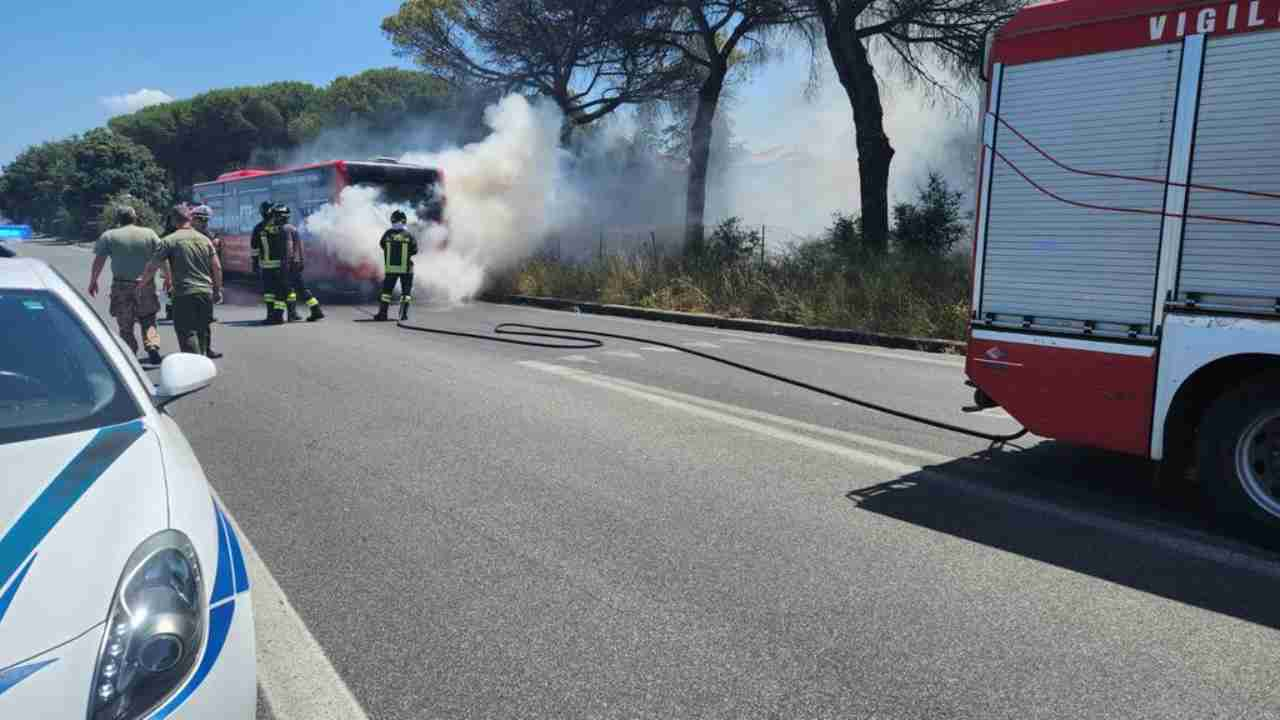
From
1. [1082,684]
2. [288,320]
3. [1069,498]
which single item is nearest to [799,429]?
[1069,498]

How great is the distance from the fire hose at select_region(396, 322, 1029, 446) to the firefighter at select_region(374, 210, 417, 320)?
90 centimetres

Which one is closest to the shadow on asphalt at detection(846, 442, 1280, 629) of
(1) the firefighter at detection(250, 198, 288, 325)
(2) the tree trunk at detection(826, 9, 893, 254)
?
(2) the tree trunk at detection(826, 9, 893, 254)

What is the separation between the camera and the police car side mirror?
3.42 meters

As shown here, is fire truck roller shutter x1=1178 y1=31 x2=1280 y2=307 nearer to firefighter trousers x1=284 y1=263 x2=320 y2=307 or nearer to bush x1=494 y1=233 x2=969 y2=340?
bush x1=494 y1=233 x2=969 y2=340

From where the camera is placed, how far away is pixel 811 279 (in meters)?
15.3

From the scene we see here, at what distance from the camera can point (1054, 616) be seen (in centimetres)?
371

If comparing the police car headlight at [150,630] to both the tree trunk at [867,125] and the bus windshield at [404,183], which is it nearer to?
the tree trunk at [867,125]

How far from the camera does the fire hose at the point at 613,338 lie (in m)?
6.89

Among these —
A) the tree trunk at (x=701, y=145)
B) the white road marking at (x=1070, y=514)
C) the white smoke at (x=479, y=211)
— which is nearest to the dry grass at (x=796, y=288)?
the white smoke at (x=479, y=211)

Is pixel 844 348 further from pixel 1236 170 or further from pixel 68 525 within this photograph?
pixel 68 525

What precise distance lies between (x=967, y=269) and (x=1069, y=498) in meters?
9.38

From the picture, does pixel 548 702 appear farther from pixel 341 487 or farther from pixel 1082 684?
pixel 341 487

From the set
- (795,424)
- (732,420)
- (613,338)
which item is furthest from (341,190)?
(795,424)

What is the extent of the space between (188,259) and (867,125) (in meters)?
12.0
